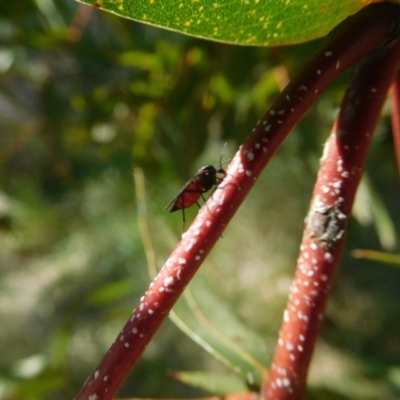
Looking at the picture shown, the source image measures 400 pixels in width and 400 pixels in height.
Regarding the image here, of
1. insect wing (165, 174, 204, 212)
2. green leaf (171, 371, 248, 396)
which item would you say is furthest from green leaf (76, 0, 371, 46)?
green leaf (171, 371, 248, 396)

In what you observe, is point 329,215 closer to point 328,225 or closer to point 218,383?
point 328,225

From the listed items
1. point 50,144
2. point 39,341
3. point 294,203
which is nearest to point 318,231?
point 294,203

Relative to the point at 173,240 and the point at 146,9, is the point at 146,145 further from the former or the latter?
the point at 146,9

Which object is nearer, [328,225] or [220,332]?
[328,225]

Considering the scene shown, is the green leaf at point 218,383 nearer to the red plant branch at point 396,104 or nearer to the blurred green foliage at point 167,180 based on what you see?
the blurred green foliage at point 167,180

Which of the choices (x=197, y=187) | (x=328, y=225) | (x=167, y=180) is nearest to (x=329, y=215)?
(x=328, y=225)

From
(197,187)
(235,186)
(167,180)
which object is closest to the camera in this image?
(235,186)

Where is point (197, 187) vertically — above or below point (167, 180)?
below

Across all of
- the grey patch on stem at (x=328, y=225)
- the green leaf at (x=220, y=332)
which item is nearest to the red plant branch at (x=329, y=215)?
the grey patch on stem at (x=328, y=225)
